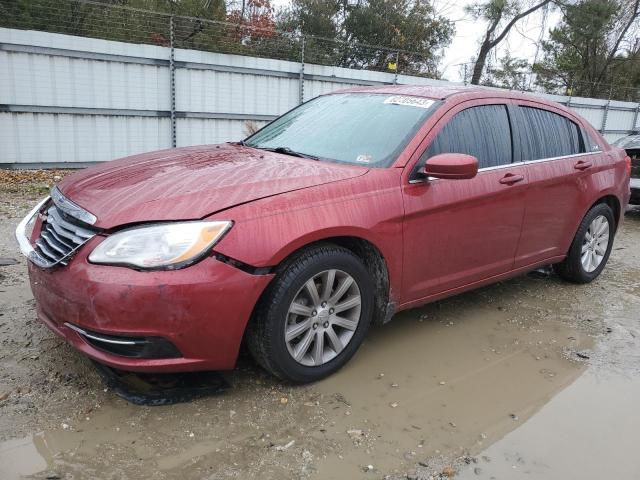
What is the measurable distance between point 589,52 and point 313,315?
27307 millimetres

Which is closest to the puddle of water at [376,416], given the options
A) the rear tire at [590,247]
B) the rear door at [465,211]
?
the rear door at [465,211]

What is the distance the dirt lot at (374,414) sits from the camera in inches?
92.4

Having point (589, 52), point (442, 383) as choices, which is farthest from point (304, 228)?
point (589, 52)

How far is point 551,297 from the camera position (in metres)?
4.55

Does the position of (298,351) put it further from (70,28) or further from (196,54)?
(70,28)

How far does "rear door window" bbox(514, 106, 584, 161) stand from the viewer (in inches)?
158

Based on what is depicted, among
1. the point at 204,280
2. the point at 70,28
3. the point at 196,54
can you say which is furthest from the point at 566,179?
the point at 70,28

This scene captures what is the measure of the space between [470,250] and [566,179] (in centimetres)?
125

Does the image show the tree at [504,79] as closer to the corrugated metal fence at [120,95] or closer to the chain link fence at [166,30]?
the chain link fence at [166,30]

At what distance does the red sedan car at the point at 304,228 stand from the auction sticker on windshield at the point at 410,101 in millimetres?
17

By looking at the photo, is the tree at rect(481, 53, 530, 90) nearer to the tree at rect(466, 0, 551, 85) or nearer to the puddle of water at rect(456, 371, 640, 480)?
the tree at rect(466, 0, 551, 85)

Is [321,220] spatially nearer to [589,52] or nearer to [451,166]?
[451,166]

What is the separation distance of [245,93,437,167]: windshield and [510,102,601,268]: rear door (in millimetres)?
966

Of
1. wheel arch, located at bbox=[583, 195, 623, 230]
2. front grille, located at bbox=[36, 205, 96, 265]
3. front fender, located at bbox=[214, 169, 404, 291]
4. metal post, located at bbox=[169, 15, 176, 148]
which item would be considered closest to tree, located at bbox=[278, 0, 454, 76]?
metal post, located at bbox=[169, 15, 176, 148]
